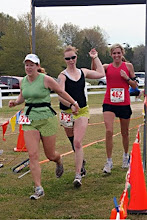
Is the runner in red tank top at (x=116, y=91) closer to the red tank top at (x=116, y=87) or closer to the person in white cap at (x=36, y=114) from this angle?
the red tank top at (x=116, y=87)

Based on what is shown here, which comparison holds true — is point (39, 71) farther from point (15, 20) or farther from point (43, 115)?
point (15, 20)

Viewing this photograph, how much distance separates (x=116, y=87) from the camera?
688 cm

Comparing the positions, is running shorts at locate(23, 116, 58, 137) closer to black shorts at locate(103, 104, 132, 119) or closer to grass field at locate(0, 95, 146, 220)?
grass field at locate(0, 95, 146, 220)

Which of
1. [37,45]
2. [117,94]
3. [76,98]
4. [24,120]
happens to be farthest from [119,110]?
[37,45]

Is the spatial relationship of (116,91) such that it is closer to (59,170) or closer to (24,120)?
(59,170)

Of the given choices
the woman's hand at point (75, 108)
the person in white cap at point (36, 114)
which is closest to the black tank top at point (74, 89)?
the woman's hand at point (75, 108)

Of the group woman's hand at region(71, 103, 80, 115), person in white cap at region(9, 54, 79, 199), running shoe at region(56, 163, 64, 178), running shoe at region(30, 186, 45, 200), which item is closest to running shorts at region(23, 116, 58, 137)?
person in white cap at region(9, 54, 79, 199)

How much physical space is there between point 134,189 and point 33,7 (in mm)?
3342

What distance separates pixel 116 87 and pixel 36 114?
1.76m

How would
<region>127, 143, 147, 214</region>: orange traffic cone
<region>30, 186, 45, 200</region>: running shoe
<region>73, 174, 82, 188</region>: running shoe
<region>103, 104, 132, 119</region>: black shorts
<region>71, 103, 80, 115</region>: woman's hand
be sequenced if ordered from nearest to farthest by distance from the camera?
<region>127, 143, 147, 214</region>: orange traffic cone → <region>30, 186, 45, 200</region>: running shoe → <region>71, 103, 80, 115</region>: woman's hand → <region>73, 174, 82, 188</region>: running shoe → <region>103, 104, 132, 119</region>: black shorts

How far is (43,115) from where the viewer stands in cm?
561

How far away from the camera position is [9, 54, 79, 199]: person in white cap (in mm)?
5543

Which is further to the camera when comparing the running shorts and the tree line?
the tree line

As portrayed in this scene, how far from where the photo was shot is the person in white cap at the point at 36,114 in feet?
18.2
